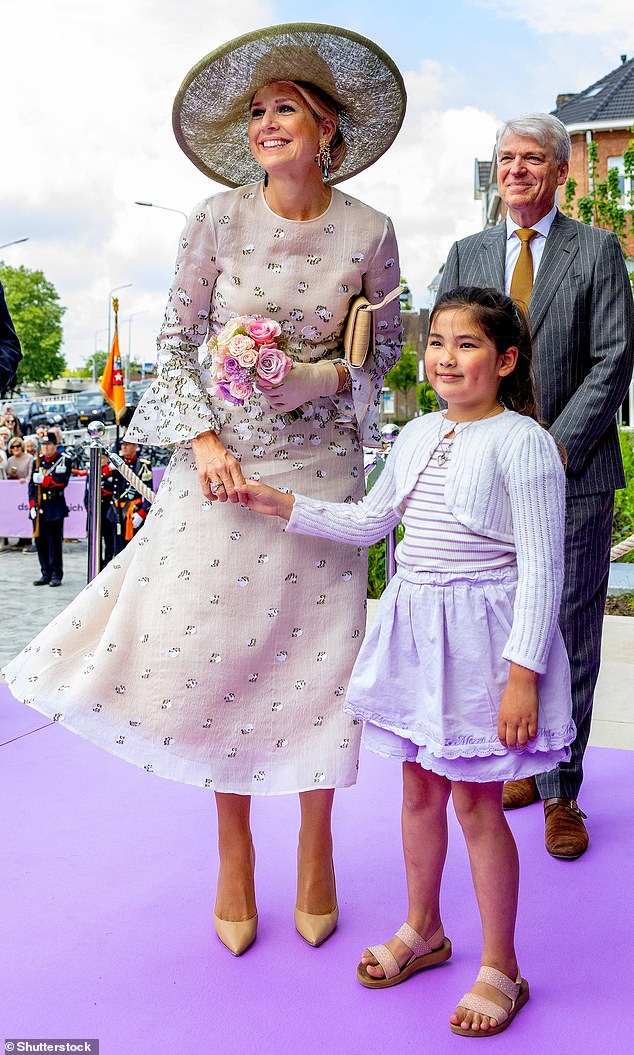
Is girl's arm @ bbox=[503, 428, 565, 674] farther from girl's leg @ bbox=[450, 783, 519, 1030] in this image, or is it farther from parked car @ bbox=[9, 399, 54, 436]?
parked car @ bbox=[9, 399, 54, 436]

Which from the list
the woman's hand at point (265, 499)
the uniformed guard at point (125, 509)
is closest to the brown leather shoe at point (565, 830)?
the woman's hand at point (265, 499)

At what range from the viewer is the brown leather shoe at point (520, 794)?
3.50m

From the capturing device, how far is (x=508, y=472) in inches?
85.3

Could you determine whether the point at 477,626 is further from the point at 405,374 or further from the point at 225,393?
the point at 405,374

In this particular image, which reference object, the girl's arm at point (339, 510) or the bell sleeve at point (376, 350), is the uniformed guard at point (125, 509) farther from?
the girl's arm at point (339, 510)

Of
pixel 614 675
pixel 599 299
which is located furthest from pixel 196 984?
pixel 614 675

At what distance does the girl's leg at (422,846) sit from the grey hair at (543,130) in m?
1.91

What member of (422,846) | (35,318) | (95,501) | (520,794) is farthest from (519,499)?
(35,318)

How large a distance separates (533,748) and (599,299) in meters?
1.55

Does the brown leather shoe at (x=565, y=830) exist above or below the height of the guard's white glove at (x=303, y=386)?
below

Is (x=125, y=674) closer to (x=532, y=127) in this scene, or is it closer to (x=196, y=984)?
(x=196, y=984)

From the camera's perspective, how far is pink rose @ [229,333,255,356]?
7.58 ft

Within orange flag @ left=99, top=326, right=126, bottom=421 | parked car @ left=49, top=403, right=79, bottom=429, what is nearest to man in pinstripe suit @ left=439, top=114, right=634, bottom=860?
orange flag @ left=99, top=326, right=126, bottom=421

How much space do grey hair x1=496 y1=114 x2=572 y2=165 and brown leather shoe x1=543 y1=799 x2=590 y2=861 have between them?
78.3 inches
